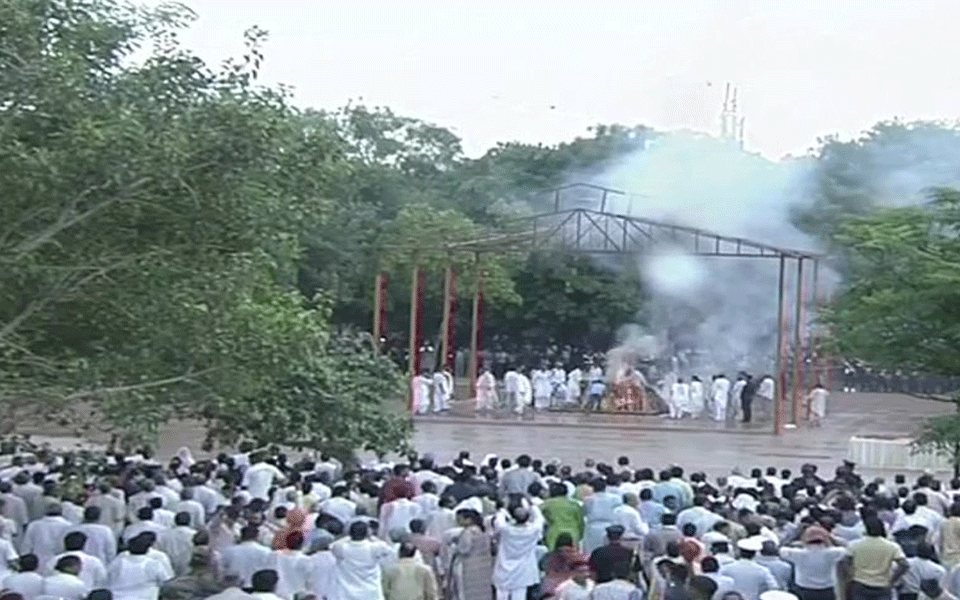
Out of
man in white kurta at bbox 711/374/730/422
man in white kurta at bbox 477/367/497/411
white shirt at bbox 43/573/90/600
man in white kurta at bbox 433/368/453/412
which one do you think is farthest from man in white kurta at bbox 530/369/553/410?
white shirt at bbox 43/573/90/600

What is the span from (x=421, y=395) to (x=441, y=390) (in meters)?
0.64

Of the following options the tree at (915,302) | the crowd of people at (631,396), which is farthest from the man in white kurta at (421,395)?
the tree at (915,302)

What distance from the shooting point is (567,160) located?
4956 cm

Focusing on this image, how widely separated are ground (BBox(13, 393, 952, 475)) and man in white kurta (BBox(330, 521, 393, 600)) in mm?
13672

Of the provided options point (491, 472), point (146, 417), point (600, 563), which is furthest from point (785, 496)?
point (146, 417)

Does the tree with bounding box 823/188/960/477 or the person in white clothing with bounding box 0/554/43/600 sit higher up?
the tree with bounding box 823/188/960/477

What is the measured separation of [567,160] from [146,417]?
37713 millimetres

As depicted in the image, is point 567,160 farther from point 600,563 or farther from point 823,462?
point 600,563

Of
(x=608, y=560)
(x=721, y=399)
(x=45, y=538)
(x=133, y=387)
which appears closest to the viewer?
(x=608, y=560)

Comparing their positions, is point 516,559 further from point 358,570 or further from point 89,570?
point 89,570

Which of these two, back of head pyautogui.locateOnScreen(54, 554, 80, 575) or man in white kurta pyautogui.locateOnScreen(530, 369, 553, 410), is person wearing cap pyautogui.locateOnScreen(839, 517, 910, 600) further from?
man in white kurta pyautogui.locateOnScreen(530, 369, 553, 410)

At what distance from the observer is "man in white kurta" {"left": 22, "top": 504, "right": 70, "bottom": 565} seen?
12545mm

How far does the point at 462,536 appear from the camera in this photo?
1266 centimetres

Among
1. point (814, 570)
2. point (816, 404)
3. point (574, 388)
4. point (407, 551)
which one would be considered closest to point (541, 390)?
point (574, 388)
